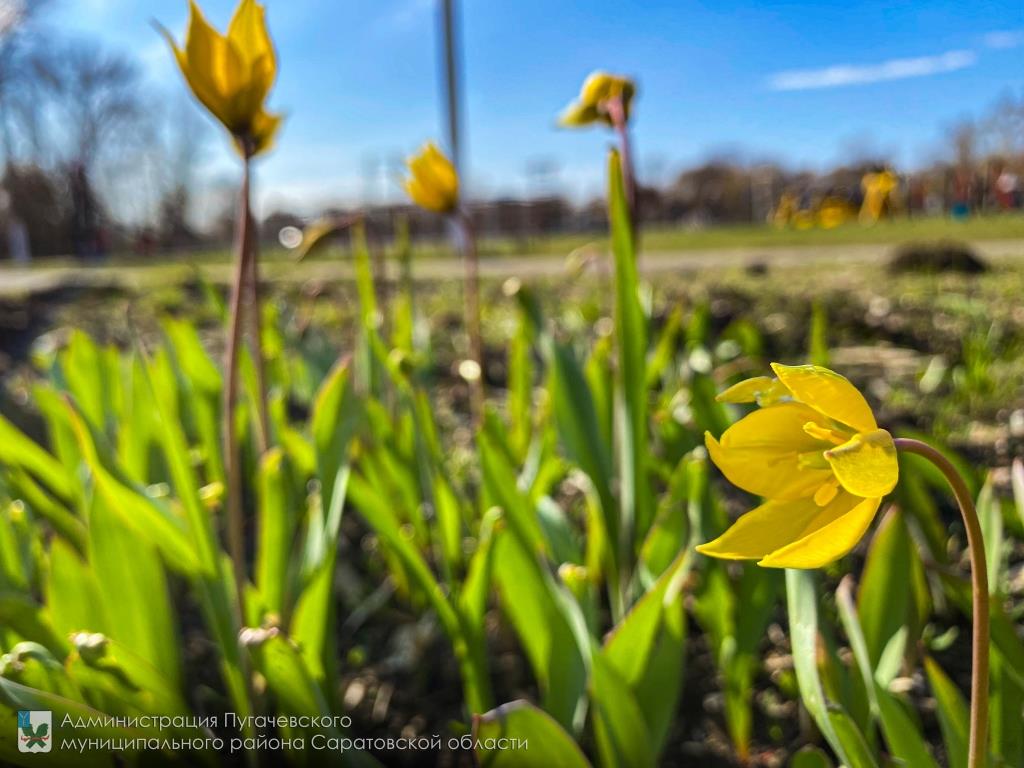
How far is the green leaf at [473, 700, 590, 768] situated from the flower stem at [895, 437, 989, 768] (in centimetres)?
30

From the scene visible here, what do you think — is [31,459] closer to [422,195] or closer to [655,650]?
[422,195]

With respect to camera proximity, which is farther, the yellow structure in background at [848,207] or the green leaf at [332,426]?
the yellow structure in background at [848,207]

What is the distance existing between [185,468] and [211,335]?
2.92 meters

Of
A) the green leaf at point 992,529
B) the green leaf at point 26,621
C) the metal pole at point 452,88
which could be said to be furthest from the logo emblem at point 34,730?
the metal pole at point 452,88

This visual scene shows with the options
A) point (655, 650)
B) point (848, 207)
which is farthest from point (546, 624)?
point (848, 207)

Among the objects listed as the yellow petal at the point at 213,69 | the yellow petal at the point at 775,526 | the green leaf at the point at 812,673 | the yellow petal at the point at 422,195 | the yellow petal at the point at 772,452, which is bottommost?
the green leaf at the point at 812,673

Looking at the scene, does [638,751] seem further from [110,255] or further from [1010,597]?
[110,255]

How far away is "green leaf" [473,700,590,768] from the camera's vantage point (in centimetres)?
62

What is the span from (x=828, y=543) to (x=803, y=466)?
0.06 metres

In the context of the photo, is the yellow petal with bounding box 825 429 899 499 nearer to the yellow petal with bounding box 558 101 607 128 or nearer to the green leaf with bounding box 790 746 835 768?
the green leaf with bounding box 790 746 835 768

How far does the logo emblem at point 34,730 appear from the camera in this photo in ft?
2.15

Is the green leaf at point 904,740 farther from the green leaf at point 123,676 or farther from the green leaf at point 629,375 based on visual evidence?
the green leaf at point 123,676

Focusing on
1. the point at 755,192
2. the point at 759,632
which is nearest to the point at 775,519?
the point at 759,632

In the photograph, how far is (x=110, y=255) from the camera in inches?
745
